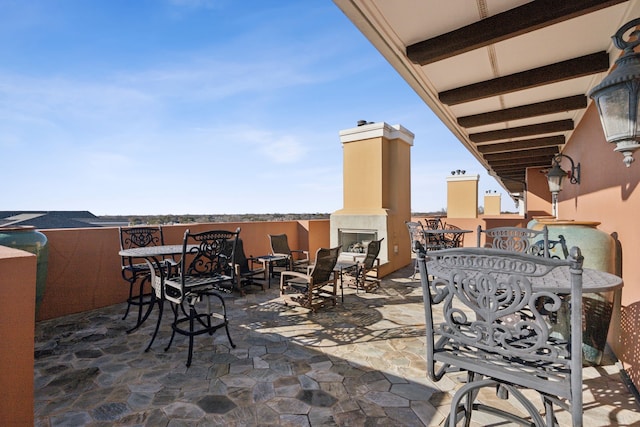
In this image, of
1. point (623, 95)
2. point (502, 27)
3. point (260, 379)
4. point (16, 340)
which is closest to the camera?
point (16, 340)

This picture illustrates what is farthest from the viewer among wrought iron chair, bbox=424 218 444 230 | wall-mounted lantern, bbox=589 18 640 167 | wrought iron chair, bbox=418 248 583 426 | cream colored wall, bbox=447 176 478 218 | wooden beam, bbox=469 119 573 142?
cream colored wall, bbox=447 176 478 218

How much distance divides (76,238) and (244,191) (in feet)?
59.4

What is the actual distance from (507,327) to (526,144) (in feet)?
17.5

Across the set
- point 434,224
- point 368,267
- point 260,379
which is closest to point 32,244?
point 260,379

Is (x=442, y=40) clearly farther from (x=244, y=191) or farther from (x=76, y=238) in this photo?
(x=244, y=191)

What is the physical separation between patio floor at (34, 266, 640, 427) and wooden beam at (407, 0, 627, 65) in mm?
2425

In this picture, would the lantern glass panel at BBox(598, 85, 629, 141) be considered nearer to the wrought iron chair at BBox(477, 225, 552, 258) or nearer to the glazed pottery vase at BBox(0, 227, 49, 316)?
the wrought iron chair at BBox(477, 225, 552, 258)

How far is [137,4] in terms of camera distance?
16.1 feet

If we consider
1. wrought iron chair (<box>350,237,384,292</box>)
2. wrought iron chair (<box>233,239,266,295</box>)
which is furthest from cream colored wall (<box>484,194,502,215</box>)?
wrought iron chair (<box>233,239,266,295</box>)

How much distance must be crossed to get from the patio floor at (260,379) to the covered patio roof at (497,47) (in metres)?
2.47

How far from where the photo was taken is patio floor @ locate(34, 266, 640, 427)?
1.84 metres

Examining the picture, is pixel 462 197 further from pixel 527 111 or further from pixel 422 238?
pixel 527 111

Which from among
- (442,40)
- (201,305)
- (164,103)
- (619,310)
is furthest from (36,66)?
(619,310)

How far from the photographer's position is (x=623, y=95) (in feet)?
4.91
